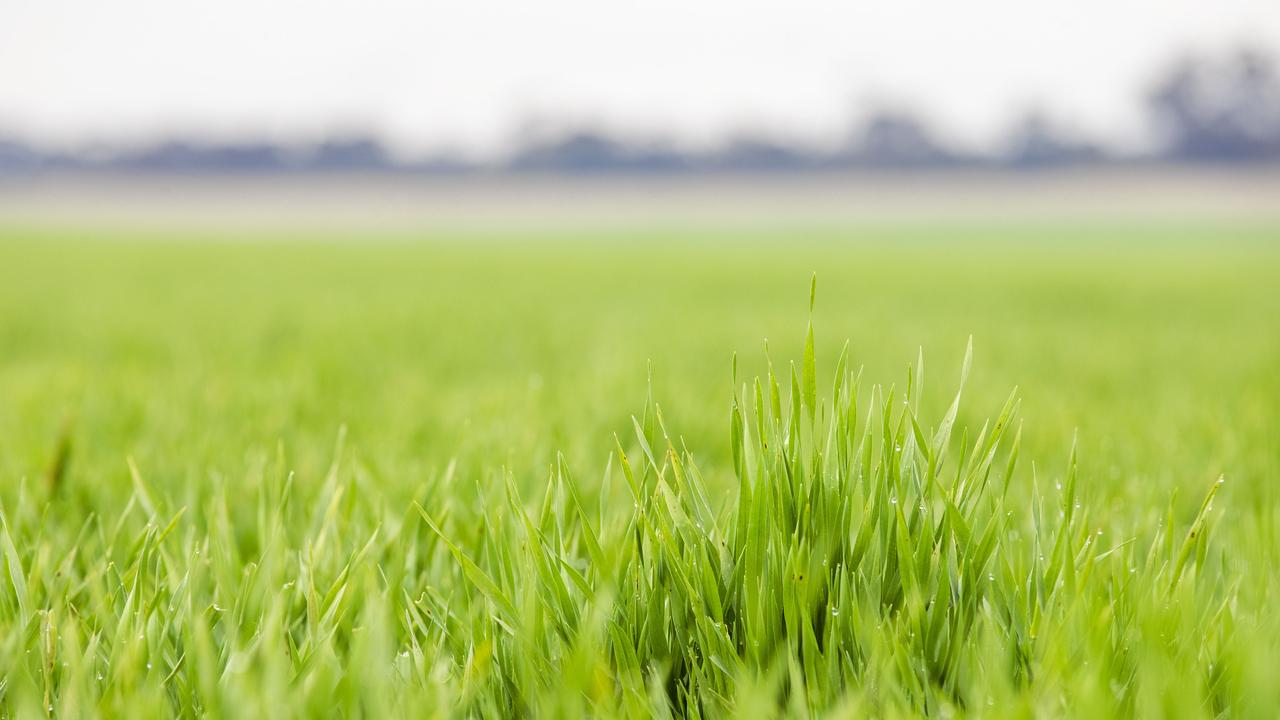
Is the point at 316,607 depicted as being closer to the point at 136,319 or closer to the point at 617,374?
the point at 617,374

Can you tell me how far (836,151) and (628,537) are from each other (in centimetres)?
7188

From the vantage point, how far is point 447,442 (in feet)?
8.29

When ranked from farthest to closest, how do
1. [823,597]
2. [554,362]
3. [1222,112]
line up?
1. [1222,112]
2. [554,362]
3. [823,597]

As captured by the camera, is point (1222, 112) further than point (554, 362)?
Yes

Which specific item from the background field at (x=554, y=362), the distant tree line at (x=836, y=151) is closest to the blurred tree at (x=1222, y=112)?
the distant tree line at (x=836, y=151)

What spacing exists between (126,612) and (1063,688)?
965mm

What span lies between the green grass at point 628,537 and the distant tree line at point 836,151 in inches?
2524

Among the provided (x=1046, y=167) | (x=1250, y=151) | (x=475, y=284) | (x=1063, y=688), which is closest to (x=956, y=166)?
(x=1046, y=167)

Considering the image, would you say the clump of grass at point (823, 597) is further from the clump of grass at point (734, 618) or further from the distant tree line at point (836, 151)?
the distant tree line at point (836, 151)

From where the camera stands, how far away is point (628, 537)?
1.05 metres

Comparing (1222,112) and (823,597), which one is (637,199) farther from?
(823,597)

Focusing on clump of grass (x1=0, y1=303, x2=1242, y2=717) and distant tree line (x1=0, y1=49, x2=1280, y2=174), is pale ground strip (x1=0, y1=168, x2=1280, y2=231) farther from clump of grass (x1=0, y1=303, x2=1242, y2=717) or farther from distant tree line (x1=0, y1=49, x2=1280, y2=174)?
clump of grass (x1=0, y1=303, x2=1242, y2=717)

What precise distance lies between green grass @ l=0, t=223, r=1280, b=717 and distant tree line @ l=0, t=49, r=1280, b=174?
64.1 metres

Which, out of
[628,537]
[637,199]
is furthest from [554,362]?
[637,199]
